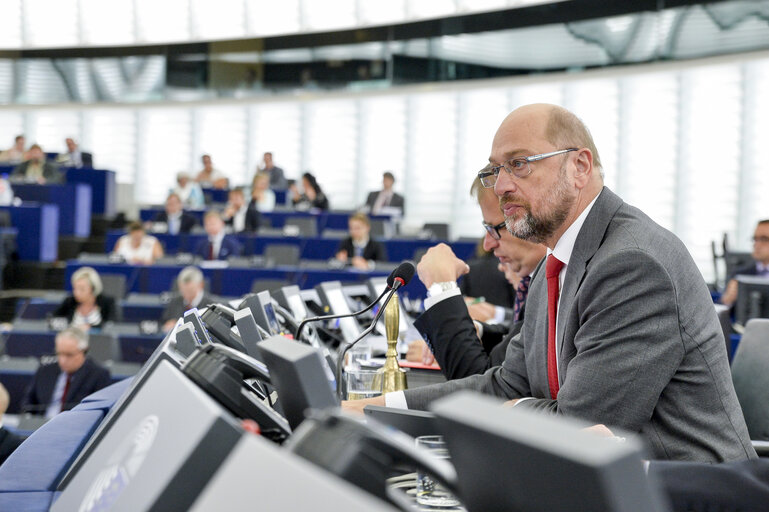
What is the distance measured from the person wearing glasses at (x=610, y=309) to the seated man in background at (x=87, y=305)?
6.04 metres

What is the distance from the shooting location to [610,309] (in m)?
1.50

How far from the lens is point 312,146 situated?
15125 millimetres

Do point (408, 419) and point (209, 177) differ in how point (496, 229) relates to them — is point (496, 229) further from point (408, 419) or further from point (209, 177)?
point (209, 177)

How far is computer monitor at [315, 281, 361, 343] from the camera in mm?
3311

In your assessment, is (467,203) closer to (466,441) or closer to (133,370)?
(133,370)

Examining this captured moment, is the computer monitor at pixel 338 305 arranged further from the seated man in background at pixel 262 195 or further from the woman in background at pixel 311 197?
the woman in background at pixel 311 197


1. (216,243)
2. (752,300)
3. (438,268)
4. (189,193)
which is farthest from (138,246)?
(438,268)

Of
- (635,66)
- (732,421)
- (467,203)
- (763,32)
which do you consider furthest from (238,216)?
(732,421)

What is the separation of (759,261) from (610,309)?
18.3ft

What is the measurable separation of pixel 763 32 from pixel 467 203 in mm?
5136

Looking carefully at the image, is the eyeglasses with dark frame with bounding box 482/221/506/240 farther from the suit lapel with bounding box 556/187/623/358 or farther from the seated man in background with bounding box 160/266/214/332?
the seated man in background with bounding box 160/266/214/332

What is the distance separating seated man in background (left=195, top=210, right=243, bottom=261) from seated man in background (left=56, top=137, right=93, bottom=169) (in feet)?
18.8

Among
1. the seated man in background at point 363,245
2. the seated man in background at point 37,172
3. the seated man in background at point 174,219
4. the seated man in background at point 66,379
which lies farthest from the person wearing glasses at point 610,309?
the seated man in background at point 37,172

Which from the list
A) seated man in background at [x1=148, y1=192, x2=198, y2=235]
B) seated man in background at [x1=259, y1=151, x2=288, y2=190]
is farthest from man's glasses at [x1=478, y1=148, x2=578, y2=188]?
seated man in background at [x1=259, y1=151, x2=288, y2=190]
